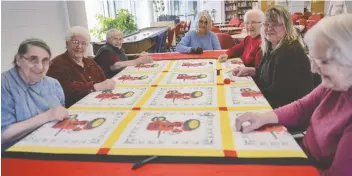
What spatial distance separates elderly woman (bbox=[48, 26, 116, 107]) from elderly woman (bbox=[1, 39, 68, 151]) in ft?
1.11

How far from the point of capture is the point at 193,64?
258cm

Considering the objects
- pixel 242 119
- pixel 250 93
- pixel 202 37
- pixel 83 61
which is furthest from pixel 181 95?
pixel 202 37

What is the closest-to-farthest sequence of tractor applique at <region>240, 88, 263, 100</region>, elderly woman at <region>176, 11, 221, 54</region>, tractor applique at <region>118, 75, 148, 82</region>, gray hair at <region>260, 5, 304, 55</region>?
1. tractor applique at <region>240, 88, 263, 100</region>
2. gray hair at <region>260, 5, 304, 55</region>
3. tractor applique at <region>118, 75, 148, 82</region>
4. elderly woman at <region>176, 11, 221, 54</region>

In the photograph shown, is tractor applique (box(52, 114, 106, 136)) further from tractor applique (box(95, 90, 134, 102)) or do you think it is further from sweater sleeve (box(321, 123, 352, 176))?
sweater sleeve (box(321, 123, 352, 176))

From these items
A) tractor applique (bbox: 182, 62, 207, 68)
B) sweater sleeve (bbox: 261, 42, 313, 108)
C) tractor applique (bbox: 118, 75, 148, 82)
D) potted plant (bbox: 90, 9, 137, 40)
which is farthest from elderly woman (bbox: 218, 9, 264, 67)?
potted plant (bbox: 90, 9, 137, 40)

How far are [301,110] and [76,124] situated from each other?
3.53ft

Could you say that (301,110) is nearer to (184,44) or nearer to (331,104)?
(331,104)

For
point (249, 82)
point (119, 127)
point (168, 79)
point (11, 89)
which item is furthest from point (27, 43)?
point (249, 82)

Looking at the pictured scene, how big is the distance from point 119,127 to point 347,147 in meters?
0.87

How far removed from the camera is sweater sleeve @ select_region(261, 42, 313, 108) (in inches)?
69.2

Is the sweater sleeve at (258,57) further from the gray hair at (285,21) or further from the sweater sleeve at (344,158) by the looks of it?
the sweater sleeve at (344,158)

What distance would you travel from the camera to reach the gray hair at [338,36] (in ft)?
3.06

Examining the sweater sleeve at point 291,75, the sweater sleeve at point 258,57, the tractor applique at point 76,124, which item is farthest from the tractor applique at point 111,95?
the sweater sleeve at point 258,57

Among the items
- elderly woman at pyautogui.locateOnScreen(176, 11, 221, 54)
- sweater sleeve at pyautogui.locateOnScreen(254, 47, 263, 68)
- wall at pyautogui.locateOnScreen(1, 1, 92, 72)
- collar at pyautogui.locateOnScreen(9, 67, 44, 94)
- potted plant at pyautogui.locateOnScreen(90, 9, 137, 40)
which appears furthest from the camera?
potted plant at pyautogui.locateOnScreen(90, 9, 137, 40)
